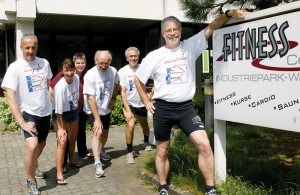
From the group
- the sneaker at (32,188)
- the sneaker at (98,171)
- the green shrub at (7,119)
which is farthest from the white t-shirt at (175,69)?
the green shrub at (7,119)

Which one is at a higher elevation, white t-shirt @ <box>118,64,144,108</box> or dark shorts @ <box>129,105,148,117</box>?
white t-shirt @ <box>118,64,144,108</box>

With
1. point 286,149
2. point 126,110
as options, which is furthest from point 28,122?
point 286,149

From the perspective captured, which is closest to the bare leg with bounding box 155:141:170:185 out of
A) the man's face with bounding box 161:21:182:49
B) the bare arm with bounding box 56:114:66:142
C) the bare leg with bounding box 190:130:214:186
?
the bare leg with bounding box 190:130:214:186

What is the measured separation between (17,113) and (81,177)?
4.96 ft

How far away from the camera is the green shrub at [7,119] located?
8.91m

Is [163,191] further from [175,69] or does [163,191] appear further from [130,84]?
[130,84]

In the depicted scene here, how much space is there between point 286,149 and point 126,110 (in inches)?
103

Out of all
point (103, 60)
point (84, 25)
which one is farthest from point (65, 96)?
point (84, 25)

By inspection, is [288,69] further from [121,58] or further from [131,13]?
[121,58]

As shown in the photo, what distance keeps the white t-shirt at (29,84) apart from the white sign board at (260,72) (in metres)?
2.05

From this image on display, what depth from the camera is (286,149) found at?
5.62 metres

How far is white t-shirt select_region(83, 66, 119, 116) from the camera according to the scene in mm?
4957

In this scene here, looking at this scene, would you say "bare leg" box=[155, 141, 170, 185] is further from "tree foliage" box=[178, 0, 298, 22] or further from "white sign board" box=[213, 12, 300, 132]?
"tree foliage" box=[178, 0, 298, 22]

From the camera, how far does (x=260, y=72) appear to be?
10.6ft
